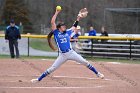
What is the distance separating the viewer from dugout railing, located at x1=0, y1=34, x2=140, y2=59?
26703mm

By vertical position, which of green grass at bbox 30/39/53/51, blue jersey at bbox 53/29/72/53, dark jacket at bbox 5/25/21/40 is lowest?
green grass at bbox 30/39/53/51

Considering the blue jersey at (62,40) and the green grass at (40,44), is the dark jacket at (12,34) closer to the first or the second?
the green grass at (40,44)

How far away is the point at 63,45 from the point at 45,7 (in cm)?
4425

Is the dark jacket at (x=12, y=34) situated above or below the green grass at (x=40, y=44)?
above

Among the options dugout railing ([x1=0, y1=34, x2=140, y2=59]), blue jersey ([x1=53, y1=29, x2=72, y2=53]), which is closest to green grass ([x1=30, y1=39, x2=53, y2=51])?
dugout railing ([x1=0, y1=34, x2=140, y2=59])

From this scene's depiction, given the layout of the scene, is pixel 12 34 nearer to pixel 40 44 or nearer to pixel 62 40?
pixel 40 44

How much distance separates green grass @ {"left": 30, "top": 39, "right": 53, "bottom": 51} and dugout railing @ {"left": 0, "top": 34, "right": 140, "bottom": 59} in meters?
3.79

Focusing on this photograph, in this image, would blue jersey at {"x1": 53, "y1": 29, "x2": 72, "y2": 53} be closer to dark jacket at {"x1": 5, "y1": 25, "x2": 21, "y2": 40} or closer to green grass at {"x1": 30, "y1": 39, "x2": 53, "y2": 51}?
dark jacket at {"x1": 5, "y1": 25, "x2": 21, "y2": 40}

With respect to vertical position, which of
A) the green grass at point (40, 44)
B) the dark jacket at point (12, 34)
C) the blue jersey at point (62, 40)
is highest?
the blue jersey at point (62, 40)

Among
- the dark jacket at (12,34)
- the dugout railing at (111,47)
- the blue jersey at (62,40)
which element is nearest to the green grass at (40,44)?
the dugout railing at (111,47)

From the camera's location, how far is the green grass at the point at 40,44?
31.1m

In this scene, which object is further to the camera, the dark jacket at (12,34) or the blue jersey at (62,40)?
the dark jacket at (12,34)

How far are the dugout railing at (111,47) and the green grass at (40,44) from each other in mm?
3791

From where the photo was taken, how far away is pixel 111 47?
27594 millimetres
